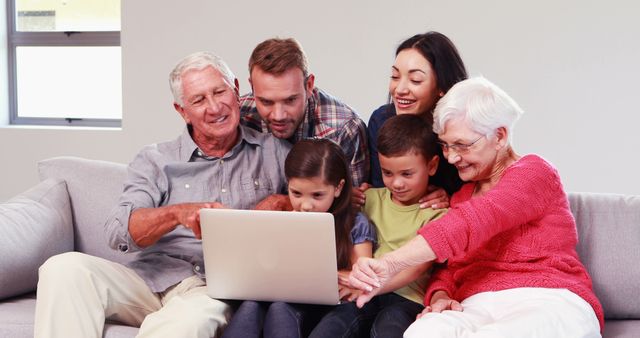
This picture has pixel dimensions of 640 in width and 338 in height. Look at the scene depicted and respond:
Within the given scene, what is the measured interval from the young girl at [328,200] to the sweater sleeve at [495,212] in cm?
32

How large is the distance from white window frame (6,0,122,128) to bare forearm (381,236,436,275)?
341 cm

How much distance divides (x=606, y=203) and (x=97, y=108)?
11.4 feet

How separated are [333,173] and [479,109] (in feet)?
1.47

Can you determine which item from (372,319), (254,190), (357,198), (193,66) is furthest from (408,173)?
(193,66)

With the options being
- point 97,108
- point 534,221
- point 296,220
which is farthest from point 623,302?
point 97,108

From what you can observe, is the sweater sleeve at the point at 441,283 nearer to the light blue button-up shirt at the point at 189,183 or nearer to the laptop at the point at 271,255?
the laptop at the point at 271,255

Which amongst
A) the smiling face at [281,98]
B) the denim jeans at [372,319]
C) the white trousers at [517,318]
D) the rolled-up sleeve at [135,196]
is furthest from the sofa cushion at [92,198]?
the white trousers at [517,318]

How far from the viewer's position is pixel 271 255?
2.05m

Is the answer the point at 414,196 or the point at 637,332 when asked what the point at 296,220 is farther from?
the point at 637,332

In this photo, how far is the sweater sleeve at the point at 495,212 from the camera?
2002 millimetres

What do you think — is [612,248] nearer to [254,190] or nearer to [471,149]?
[471,149]

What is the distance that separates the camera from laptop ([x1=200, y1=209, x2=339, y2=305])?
6.52ft

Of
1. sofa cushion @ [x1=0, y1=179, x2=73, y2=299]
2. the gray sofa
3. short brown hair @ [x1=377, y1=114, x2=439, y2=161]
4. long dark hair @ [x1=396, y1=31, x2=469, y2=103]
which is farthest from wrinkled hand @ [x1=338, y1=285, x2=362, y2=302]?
sofa cushion @ [x1=0, y1=179, x2=73, y2=299]

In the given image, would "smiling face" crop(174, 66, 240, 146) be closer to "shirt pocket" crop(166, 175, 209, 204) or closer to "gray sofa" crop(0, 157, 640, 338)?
"shirt pocket" crop(166, 175, 209, 204)
